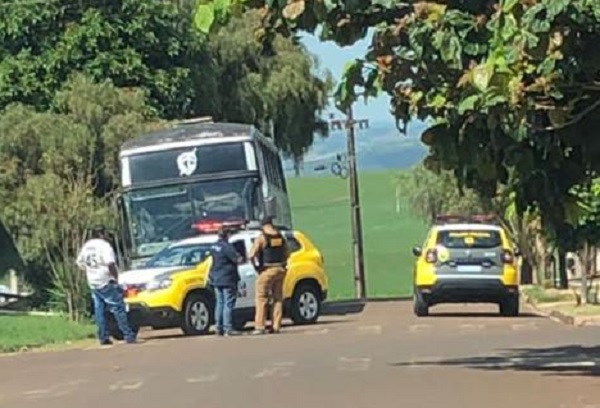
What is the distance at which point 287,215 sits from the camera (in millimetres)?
37125

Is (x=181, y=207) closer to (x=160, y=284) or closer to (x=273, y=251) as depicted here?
(x=160, y=284)

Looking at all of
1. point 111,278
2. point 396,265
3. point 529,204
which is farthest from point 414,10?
point 396,265

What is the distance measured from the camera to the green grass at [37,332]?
81.5 ft

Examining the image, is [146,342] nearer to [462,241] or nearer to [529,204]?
[462,241]

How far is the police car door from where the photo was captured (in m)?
27.6

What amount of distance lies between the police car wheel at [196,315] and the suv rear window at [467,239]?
5640 mm

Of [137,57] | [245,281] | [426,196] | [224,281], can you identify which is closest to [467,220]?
[245,281]

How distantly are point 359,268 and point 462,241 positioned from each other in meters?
23.5

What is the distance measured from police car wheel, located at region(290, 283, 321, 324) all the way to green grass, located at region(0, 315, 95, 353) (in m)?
3.57

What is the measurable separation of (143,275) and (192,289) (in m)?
0.86

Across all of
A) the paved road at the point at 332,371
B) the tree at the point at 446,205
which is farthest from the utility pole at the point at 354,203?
the paved road at the point at 332,371

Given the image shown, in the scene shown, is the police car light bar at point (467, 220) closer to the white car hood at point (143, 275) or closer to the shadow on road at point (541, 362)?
the white car hood at point (143, 275)

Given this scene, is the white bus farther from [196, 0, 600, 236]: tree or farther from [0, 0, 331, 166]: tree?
[196, 0, 600, 236]: tree

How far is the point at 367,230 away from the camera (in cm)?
8894
